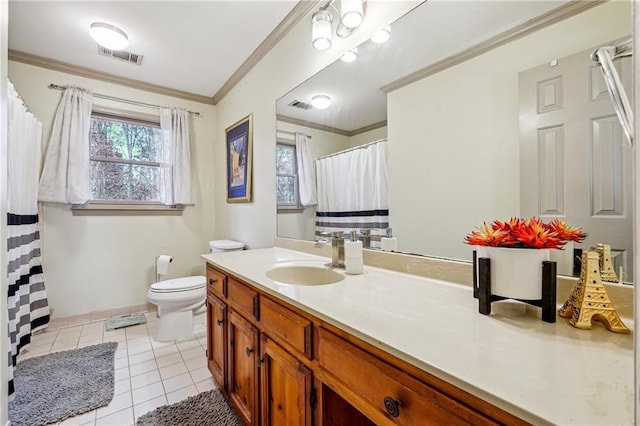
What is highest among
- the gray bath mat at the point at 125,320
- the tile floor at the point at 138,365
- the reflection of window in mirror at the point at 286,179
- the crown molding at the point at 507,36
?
the crown molding at the point at 507,36

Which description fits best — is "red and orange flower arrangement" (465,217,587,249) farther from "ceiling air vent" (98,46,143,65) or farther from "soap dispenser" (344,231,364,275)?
"ceiling air vent" (98,46,143,65)

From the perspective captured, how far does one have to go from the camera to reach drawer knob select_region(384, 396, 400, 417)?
1.98 ft

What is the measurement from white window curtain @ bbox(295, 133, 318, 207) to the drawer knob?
4.53 ft

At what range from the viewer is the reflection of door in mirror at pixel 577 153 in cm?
73

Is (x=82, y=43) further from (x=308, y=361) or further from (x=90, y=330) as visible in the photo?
(x=308, y=361)

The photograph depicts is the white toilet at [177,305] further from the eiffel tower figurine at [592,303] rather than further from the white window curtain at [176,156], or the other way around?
the eiffel tower figurine at [592,303]

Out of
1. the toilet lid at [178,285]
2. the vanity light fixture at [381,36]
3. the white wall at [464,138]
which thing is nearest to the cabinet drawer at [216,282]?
the toilet lid at [178,285]

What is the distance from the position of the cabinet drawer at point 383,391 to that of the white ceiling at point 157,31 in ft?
6.81

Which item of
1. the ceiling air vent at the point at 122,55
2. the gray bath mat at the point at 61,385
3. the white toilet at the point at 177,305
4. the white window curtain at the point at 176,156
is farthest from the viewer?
the white window curtain at the point at 176,156

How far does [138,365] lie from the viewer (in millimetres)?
1962

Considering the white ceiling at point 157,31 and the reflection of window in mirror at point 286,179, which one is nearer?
the white ceiling at point 157,31

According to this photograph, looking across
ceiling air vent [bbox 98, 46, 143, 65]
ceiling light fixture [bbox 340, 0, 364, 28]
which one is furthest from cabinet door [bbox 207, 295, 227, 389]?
ceiling air vent [bbox 98, 46, 143, 65]

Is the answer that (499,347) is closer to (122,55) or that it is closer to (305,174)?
(305,174)

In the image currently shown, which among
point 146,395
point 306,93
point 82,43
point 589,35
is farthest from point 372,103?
point 82,43
